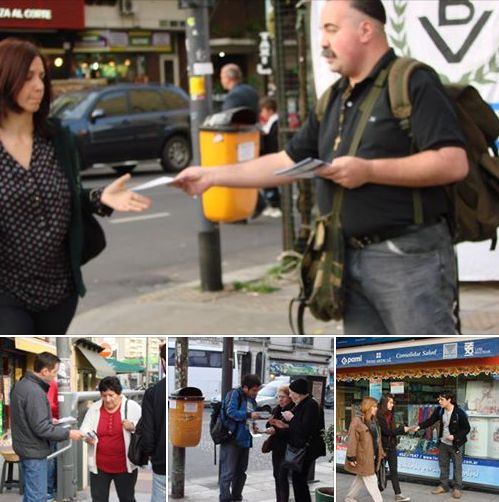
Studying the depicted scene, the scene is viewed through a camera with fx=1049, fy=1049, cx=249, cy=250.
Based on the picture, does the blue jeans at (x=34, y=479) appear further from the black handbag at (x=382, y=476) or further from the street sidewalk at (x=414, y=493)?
the black handbag at (x=382, y=476)

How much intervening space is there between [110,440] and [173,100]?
58.4ft

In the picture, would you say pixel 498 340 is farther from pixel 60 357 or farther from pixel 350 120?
pixel 60 357

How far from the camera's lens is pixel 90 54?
18578 millimetres

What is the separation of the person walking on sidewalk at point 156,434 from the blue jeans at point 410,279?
0.79 meters

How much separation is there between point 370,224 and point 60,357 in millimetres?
1146

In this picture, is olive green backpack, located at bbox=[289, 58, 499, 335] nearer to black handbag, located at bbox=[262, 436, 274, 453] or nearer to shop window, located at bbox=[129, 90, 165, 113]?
black handbag, located at bbox=[262, 436, 274, 453]

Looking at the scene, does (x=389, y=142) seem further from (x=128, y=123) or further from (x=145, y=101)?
(x=145, y=101)

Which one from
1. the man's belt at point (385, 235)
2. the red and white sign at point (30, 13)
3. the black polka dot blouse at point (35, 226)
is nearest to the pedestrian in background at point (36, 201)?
the black polka dot blouse at point (35, 226)

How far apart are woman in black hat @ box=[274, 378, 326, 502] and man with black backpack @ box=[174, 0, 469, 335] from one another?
0.49 metres

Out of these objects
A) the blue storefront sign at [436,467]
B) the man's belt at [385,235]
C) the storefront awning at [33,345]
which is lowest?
the blue storefront sign at [436,467]

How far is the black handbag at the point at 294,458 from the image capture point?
3.26 metres

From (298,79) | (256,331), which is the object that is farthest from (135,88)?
(256,331)

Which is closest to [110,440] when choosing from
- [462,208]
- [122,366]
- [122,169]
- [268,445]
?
[122,366]

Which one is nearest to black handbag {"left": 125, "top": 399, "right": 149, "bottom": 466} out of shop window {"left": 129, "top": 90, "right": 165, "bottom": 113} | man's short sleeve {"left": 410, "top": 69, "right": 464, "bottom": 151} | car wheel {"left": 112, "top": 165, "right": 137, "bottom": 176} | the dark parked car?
man's short sleeve {"left": 410, "top": 69, "right": 464, "bottom": 151}
